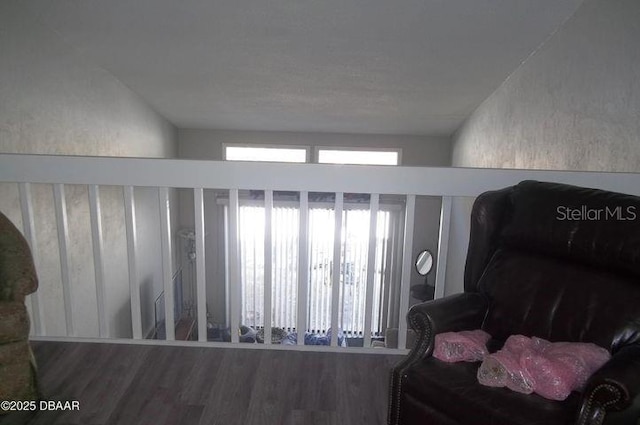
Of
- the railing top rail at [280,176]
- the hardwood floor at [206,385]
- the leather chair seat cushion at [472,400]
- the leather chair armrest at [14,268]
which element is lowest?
the hardwood floor at [206,385]

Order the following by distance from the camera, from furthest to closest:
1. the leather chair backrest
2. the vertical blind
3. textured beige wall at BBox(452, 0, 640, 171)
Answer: the vertical blind < textured beige wall at BBox(452, 0, 640, 171) < the leather chair backrest

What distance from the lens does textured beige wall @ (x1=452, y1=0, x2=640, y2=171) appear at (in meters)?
2.09

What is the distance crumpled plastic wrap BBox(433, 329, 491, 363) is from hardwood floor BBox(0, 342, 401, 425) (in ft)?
1.50

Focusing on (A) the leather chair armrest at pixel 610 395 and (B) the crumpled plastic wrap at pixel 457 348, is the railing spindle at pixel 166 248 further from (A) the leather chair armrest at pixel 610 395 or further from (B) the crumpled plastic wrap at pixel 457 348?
(A) the leather chair armrest at pixel 610 395

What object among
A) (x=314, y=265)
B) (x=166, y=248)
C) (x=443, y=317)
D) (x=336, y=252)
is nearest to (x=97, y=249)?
(x=166, y=248)

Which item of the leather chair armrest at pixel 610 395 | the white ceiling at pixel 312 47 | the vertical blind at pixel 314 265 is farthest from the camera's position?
the vertical blind at pixel 314 265

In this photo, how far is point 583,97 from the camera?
2514mm

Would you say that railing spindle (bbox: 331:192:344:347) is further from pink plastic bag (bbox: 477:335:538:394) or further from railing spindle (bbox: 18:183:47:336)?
railing spindle (bbox: 18:183:47:336)

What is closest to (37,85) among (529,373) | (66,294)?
(66,294)

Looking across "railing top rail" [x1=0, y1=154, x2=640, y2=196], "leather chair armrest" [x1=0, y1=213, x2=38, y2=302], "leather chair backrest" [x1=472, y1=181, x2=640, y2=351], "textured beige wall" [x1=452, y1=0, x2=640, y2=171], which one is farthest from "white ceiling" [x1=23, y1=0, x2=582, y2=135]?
"leather chair armrest" [x1=0, y1=213, x2=38, y2=302]

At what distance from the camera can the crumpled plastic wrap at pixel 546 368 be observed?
1.21 metres

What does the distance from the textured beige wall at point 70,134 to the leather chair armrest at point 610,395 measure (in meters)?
2.85

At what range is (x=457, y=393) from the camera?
48.9 inches

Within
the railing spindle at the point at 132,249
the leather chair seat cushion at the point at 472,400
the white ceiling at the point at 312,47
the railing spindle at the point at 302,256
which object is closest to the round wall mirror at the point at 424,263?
the white ceiling at the point at 312,47
